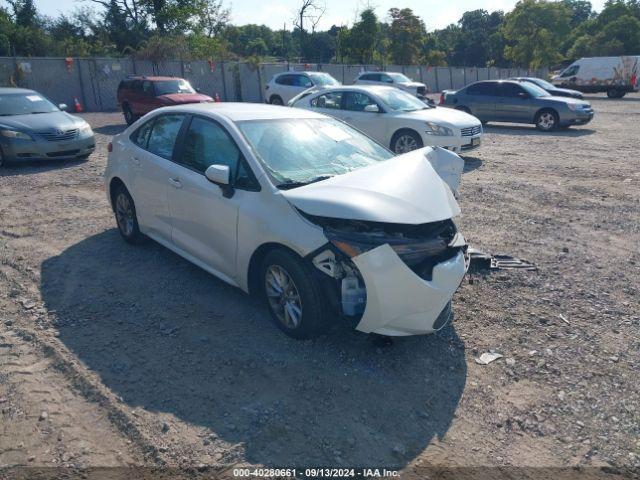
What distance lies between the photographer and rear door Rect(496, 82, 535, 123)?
16.9 meters

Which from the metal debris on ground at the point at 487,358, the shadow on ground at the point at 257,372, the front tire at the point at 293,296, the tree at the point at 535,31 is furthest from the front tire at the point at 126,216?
the tree at the point at 535,31

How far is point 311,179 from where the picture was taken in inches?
165

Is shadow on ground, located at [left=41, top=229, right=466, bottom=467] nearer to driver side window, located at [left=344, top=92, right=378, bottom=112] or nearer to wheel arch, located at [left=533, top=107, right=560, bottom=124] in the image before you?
driver side window, located at [left=344, top=92, right=378, bottom=112]

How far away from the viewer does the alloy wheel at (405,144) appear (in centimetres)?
1073

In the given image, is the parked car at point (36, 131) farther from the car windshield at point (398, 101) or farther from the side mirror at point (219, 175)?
the side mirror at point (219, 175)

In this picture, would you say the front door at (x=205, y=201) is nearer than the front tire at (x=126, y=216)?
Yes

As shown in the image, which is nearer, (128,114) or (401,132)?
(401,132)

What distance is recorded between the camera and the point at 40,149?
1034cm

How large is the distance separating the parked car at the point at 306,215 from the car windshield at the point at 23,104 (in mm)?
7508

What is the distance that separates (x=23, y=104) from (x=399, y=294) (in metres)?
11.0

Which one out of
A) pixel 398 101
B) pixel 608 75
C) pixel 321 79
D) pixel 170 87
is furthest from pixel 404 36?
pixel 398 101

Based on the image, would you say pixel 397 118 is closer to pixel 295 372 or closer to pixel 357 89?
pixel 357 89

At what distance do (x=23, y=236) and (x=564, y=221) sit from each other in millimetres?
7086

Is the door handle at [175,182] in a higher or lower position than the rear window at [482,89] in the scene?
lower
